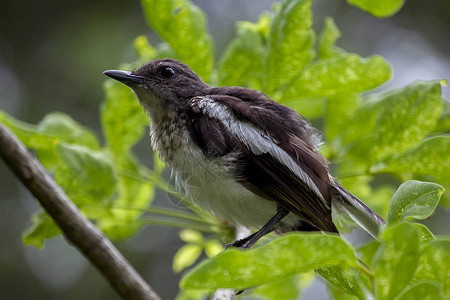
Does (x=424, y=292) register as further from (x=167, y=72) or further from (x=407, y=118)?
(x=167, y=72)

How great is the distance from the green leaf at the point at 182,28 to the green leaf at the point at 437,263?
182cm

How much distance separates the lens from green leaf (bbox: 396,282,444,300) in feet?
4.35

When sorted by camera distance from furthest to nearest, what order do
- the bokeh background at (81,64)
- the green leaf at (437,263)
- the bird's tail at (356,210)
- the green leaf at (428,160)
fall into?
the bokeh background at (81,64) → the bird's tail at (356,210) → the green leaf at (428,160) → the green leaf at (437,263)

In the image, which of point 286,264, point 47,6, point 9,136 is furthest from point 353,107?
point 47,6

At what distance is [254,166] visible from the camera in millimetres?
2807

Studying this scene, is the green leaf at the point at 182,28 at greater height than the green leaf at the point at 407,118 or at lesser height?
greater

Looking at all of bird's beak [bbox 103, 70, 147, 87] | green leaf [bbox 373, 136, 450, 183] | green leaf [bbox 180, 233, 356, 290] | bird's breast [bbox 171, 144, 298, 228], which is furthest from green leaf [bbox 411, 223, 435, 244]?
bird's beak [bbox 103, 70, 147, 87]

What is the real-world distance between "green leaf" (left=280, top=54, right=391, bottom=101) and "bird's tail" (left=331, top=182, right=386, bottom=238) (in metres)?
0.47

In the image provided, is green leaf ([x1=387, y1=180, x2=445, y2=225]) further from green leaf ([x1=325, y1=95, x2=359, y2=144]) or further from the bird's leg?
green leaf ([x1=325, y1=95, x2=359, y2=144])

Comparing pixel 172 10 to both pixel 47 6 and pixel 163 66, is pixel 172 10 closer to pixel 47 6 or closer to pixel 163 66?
pixel 163 66

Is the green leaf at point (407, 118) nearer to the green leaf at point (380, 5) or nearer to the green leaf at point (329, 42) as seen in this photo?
the green leaf at point (380, 5)

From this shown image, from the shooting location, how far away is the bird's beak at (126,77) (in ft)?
11.4

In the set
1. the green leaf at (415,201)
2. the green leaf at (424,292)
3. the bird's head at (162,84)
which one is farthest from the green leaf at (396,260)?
the bird's head at (162,84)

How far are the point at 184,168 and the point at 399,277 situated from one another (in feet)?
5.66
